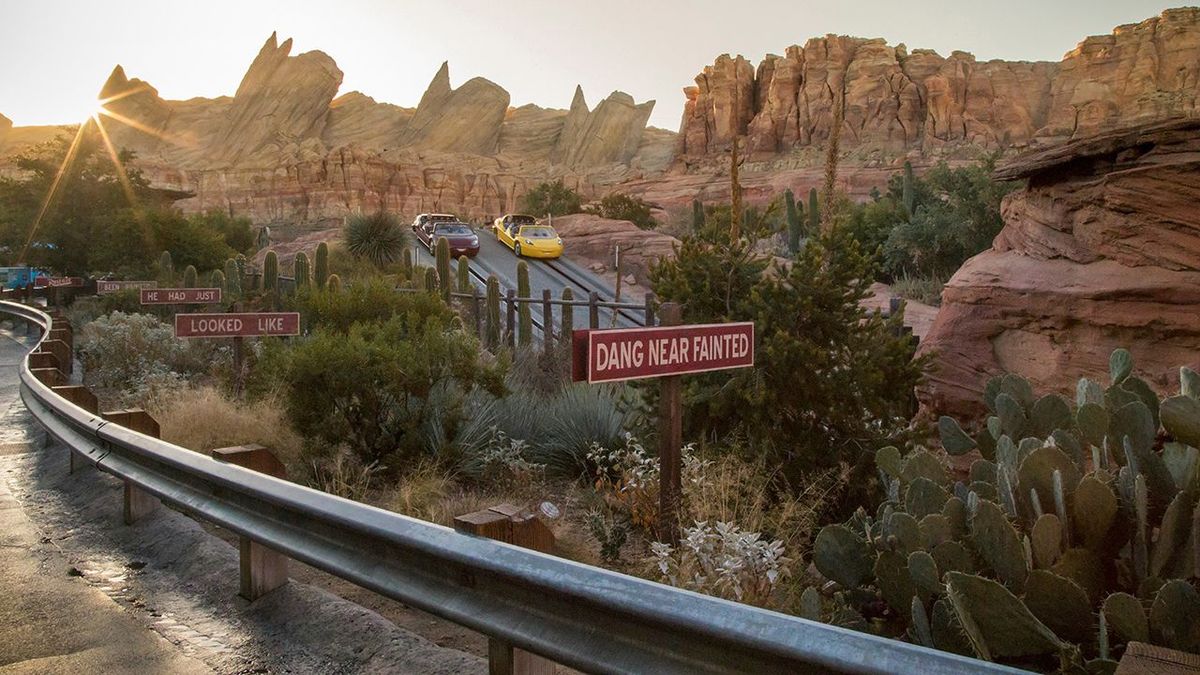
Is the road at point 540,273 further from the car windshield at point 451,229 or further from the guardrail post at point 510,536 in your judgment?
the guardrail post at point 510,536

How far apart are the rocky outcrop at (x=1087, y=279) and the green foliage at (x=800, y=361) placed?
1.91m

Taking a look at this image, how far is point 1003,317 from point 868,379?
4304 millimetres

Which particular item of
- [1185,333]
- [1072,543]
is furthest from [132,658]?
[1185,333]

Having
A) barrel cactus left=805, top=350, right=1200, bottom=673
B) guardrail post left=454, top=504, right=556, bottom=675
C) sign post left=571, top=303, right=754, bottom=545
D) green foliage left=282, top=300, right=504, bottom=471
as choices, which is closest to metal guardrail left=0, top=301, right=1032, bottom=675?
guardrail post left=454, top=504, right=556, bottom=675

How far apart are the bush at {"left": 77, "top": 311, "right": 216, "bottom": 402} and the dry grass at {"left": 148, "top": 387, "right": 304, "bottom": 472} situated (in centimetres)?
411

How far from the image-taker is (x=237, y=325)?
415 inches

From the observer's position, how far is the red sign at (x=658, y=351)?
17.1ft

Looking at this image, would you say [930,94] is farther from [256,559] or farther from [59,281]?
[256,559]

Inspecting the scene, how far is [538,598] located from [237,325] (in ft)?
28.9

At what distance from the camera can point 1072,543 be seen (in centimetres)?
315

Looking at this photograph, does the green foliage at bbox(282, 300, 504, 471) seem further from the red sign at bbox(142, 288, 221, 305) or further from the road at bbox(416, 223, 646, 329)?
the road at bbox(416, 223, 646, 329)

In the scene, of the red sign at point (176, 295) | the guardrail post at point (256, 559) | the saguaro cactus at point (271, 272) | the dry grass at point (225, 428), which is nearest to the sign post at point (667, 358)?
the guardrail post at point (256, 559)

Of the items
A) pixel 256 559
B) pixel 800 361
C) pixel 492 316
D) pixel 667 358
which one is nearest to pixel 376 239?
pixel 492 316

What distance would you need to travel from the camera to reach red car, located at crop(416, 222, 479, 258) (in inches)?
1658
